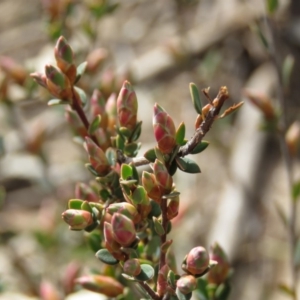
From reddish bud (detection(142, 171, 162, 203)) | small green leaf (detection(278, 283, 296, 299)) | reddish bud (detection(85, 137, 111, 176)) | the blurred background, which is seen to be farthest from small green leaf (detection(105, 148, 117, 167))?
the blurred background

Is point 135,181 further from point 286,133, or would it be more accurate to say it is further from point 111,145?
point 286,133

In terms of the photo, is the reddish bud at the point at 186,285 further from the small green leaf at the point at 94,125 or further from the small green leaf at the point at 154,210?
the small green leaf at the point at 94,125

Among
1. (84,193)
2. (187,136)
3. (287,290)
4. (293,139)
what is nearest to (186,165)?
(84,193)

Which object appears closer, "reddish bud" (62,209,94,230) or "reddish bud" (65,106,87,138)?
"reddish bud" (62,209,94,230)

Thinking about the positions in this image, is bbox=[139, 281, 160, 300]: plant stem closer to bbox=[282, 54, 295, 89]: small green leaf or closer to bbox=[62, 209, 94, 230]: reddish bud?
bbox=[62, 209, 94, 230]: reddish bud

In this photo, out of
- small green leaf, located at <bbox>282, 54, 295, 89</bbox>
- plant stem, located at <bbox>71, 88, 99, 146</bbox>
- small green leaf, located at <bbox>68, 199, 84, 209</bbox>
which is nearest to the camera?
small green leaf, located at <bbox>68, 199, 84, 209</bbox>

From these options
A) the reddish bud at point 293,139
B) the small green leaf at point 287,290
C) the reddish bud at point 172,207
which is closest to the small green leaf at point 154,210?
the reddish bud at point 172,207

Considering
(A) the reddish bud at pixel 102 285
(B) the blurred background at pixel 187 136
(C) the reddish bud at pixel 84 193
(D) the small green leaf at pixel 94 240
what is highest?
(C) the reddish bud at pixel 84 193
